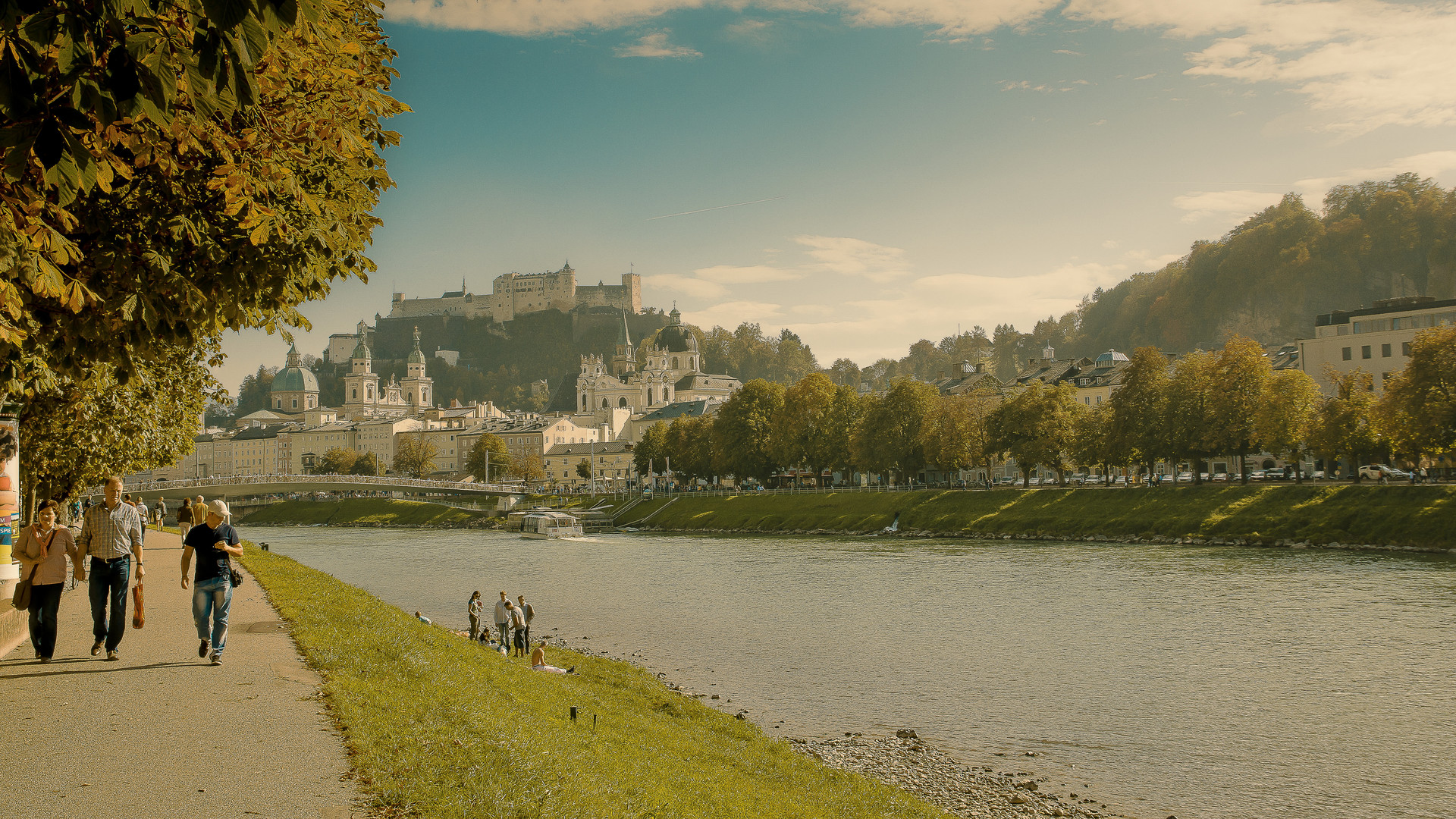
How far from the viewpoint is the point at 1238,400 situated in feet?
177

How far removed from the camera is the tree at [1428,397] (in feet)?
138

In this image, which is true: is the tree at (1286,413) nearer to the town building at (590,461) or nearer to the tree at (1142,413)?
→ the tree at (1142,413)

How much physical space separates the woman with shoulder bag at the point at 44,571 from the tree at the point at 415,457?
13020cm

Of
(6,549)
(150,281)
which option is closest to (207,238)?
(150,281)

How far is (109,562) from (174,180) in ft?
18.7

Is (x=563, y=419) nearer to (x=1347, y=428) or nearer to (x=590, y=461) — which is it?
(x=590, y=461)

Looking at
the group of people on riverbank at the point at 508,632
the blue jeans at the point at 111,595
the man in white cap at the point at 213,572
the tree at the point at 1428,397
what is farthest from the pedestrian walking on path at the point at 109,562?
the tree at the point at 1428,397

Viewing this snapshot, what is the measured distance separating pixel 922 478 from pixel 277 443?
413 feet

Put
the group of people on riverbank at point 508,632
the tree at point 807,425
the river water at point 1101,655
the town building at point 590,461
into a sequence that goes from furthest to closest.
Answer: the town building at point 590,461, the tree at point 807,425, the group of people on riverbank at point 508,632, the river water at point 1101,655

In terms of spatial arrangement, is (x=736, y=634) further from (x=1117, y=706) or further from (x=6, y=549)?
(x=6, y=549)

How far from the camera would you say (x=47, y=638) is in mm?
10555

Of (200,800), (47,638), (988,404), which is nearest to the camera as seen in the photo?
(200,800)

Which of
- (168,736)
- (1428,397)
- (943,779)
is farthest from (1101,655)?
(1428,397)

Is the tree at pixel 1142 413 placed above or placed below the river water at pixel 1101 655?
above
